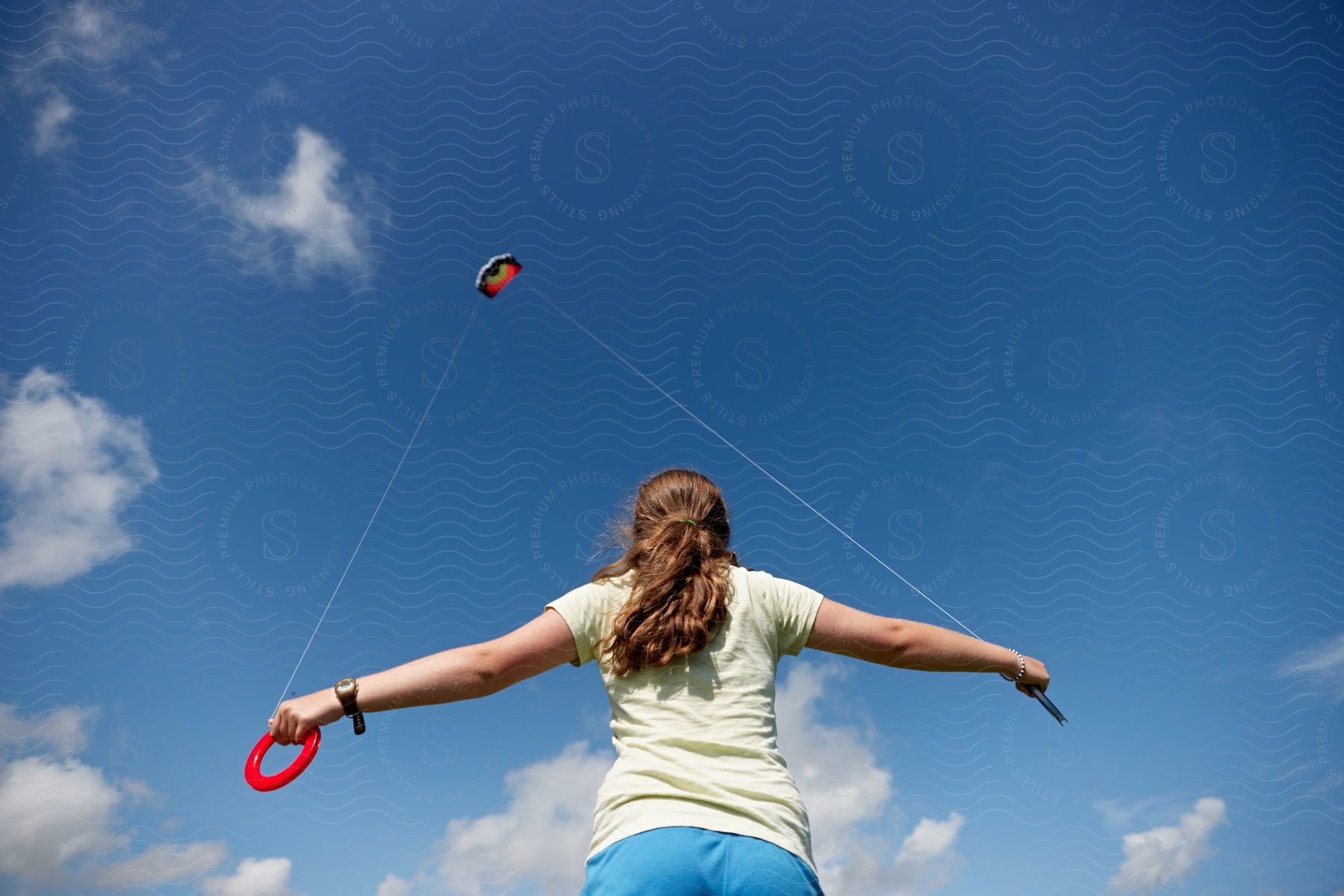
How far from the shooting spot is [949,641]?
258 centimetres

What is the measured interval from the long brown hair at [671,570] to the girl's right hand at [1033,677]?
107 centimetres

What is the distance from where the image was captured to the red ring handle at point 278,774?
90.0 inches

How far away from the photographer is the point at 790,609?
2.33 m

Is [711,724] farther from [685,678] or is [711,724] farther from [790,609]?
[790,609]

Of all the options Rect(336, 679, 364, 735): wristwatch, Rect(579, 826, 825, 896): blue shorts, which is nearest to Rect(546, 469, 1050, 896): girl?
Rect(579, 826, 825, 896): blue shorts

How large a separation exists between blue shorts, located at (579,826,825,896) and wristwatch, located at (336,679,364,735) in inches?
31.3

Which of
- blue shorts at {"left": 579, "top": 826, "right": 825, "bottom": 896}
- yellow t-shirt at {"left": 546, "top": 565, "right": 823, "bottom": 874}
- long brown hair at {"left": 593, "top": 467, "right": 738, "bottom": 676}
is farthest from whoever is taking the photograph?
long brown hair at {"left": 593, "top": 467, "right": 738, "bottom": 676}

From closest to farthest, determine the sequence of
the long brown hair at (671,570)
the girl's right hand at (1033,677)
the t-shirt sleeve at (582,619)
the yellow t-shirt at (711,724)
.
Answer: the yellow t-shirt at (711,724) → the long brown hair at (671,570) → the t-shirt sleeve at (582,619) → the girl's right hand at (1033,677)

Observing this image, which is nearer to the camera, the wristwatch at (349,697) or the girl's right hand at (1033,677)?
the wristwatch at (349,697)

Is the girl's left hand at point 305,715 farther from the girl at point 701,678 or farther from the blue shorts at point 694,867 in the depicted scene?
the blue shorts at point 694,867

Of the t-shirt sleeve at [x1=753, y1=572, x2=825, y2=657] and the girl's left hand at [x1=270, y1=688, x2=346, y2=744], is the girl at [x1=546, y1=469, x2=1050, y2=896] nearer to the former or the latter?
the t-shirt sleeve at [x1=753, y1=572, x2=825, y2=657]

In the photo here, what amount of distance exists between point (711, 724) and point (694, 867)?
0.37 meters

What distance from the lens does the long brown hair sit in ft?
7.00

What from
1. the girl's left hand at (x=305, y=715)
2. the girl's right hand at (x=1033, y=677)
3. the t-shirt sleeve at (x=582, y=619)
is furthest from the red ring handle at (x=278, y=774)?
the girl's right hand at (x=1033, y=677)
